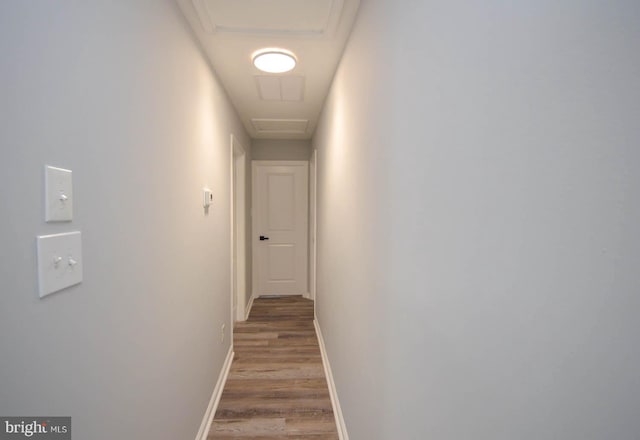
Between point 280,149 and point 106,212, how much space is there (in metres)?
3.38

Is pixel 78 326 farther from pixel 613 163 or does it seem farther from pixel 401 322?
pixel 613 163

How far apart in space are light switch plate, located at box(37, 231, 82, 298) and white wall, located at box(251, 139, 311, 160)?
137 inches

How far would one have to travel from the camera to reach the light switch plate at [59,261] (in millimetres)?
614

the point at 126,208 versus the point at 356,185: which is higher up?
the point at 356,185

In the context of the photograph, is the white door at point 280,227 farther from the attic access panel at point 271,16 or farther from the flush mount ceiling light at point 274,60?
the attic access panel at point 271,16

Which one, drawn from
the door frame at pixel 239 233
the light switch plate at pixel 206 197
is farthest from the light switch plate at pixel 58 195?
the door frame at pixel 239 233

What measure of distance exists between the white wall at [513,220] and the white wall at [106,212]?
86 centimetres

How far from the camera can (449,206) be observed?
1.98ft

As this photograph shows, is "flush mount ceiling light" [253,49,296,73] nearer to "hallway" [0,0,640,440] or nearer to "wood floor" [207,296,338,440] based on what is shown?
"hallway" [0,0,640,440]

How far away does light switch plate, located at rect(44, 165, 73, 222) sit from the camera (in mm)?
625

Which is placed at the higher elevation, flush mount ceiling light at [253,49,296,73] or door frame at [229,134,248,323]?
flush mount ceiling light at [253,49,296,73]

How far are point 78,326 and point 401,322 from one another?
0.86 metres

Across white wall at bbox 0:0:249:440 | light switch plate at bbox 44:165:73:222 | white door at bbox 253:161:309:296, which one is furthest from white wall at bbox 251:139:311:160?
light switch plate at bbox 44:165:73:222

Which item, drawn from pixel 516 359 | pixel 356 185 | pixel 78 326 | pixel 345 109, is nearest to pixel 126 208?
pixel 78 326
